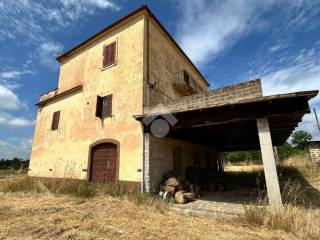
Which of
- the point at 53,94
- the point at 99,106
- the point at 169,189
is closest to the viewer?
the point at 169,189

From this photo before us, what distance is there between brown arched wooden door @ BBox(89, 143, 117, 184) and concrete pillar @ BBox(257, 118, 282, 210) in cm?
654

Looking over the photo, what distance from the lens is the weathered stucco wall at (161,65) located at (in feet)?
36.4

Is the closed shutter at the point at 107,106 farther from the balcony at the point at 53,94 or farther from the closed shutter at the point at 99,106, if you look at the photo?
the balcony at the point at 53,94

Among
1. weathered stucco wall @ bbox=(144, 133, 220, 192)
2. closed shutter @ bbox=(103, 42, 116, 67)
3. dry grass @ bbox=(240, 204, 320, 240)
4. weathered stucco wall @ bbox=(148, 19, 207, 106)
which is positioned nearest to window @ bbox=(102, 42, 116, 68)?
closed shutter @ bbox=(103, 42, 116, 67)

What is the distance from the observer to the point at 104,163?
408 inches

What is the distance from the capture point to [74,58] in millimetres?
14539

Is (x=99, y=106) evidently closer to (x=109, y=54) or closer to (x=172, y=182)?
(x=109, y=54)

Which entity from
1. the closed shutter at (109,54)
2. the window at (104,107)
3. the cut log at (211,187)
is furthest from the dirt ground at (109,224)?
the closed shutter at (109,54)

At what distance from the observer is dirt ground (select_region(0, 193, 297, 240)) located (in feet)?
14.0

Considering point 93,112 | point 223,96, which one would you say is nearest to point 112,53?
point 93,112

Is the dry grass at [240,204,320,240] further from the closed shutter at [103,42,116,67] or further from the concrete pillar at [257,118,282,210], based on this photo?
the closed shutter at [103,42,116,67]

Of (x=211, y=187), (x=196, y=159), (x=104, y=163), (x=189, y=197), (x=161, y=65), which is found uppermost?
(x=161, y=65)

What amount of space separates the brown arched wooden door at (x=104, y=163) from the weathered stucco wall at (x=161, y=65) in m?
3.16

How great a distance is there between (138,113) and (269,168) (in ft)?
19.5
